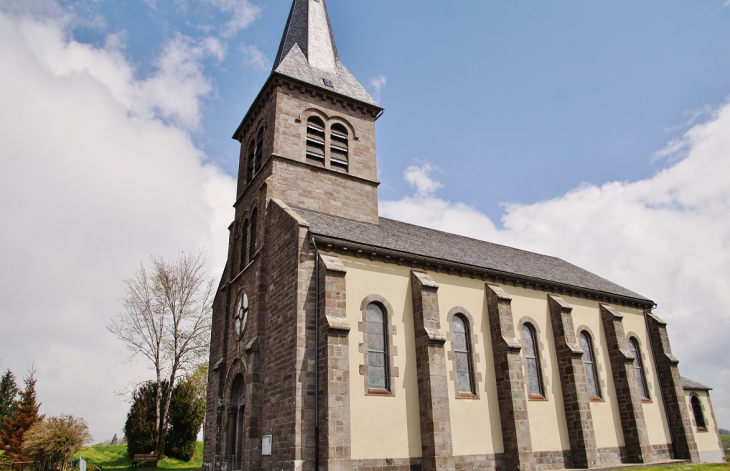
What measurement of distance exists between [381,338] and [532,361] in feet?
26.3

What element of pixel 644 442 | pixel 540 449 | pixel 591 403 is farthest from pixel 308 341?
pixel 644 442

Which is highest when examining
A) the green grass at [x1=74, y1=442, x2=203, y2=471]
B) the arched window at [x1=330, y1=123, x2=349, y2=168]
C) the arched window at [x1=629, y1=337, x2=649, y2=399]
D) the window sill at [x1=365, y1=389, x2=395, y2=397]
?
the arched window at [x1=330, y1=123, x2=349, y2=168]

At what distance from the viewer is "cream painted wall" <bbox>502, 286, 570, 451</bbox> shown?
18.6 metres

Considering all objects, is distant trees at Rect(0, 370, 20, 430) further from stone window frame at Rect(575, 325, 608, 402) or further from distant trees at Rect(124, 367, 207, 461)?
stone window frame at Rect(575, 325, 608, 402)

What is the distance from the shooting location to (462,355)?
17969 millimetres

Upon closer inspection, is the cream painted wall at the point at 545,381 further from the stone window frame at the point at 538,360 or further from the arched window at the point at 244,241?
the arched window at the point at 244,241

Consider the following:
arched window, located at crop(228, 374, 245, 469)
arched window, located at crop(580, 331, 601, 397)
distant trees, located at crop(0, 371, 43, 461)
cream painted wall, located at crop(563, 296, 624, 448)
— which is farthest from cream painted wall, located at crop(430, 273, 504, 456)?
distant trees, located at crop(0, 371, 43, 461)

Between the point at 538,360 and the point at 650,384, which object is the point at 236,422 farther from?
the point at 650,384

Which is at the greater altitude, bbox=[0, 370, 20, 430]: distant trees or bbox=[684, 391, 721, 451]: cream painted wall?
bbox=[0, 370, 20, 430]: distant trees

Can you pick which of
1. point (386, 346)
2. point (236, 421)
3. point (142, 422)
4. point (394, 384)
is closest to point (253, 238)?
point (236, 421)

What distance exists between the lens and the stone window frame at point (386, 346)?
49.6ft

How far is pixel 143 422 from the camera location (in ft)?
93.4

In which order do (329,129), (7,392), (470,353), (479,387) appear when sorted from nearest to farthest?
1. (479,387)
2. (470,353)
3. (329,129)
4. (7,392)

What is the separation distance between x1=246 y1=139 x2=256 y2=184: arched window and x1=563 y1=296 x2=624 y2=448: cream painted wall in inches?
654
